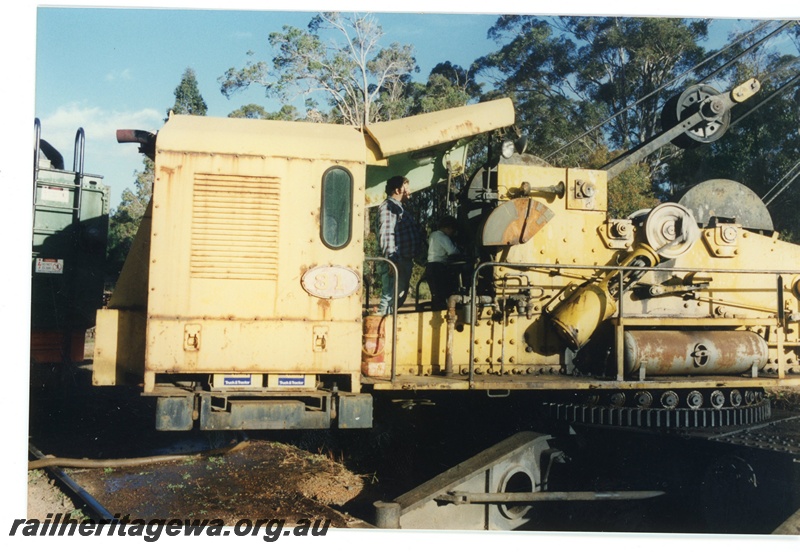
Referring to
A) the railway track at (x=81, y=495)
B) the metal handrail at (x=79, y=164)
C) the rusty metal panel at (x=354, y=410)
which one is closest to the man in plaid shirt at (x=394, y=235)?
the rusty metal panel at (x=354, y=410)

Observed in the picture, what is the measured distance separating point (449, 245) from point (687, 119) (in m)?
3.10

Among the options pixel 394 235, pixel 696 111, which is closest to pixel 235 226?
pixel 394 235

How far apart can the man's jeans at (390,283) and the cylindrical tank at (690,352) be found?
7.29 feet

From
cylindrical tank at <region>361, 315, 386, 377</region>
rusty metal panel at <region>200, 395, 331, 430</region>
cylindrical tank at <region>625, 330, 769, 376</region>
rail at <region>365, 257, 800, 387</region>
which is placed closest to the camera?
rusty metal panel at <region>200, 395, 331, 430</region>

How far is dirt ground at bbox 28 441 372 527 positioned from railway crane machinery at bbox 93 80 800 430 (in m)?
1.10

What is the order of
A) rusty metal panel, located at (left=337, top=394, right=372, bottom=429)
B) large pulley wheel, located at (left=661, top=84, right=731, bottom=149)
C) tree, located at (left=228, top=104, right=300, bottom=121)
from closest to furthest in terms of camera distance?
rusty metal panel, located at (left=337, top=394, right=372, bottom=429), large pulley wheel, located at (left=661, top=84, right=731, bottom=149), tree, located at (left=228, top=104, right=300, bottom=121)

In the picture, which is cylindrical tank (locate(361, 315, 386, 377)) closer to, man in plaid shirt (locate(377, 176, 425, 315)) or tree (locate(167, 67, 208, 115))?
man in plaid shirt (locate(377, 176, 425, 315))

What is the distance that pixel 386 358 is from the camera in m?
6.21

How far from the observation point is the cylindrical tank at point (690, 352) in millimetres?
6270

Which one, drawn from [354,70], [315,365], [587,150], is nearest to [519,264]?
[315,365]

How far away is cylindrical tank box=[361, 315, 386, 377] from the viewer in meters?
6.08

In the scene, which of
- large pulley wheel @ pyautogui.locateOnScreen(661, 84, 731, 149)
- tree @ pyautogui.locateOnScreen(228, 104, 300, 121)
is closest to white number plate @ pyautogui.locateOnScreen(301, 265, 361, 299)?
large pulley wheel @ pyautogui.locateOnScreen(661, 84, 731, 149)

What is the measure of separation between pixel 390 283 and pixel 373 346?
0.90m

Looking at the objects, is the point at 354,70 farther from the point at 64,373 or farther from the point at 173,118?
the point at 173,118
